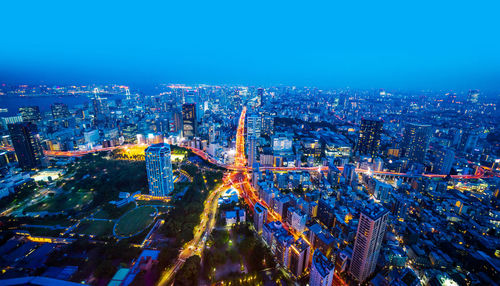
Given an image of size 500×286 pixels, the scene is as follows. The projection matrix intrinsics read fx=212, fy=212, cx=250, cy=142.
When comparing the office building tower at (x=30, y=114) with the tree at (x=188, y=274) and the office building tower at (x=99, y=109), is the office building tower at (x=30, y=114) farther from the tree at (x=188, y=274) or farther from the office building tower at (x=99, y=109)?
the tree at (x=188, y=274)

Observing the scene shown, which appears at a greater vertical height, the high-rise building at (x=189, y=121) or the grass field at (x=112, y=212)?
the high-rise building at (x=189, y=121)

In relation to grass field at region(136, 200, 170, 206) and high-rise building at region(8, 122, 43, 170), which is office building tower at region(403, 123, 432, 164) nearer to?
grass field at region(136, 200, 170, 206)

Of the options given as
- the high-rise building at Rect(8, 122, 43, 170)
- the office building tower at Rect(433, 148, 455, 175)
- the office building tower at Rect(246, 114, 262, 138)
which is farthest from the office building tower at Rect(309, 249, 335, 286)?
the high-rise building at Rect(8, 122, 43, 170)

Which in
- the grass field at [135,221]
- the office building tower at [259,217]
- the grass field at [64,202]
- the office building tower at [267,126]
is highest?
the office building tower at [267,126]

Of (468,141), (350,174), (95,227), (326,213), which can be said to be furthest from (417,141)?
(95,227)

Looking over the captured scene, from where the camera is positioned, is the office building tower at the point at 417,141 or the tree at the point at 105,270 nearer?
the tree at the point at 105,270

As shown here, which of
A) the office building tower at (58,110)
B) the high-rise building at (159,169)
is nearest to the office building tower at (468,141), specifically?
the high-rise building at (159,169)
